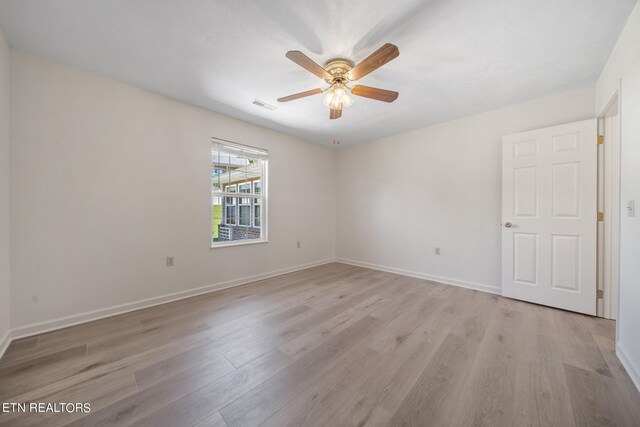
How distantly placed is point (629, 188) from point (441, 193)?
2.01 metres

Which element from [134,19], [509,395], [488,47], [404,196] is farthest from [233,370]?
[404,196]

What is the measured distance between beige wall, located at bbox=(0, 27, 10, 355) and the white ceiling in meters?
0.24

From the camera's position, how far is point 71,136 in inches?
88.0

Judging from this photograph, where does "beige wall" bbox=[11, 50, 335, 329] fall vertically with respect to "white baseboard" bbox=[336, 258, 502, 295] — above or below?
above

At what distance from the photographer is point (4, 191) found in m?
1.88

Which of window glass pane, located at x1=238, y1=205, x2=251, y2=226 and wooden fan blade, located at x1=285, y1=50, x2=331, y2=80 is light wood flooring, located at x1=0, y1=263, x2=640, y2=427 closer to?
window glass pane, located at x1=238, y1=205, x2=251, y2=226

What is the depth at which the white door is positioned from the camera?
2441 millimetres

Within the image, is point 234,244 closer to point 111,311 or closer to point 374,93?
point 111,311

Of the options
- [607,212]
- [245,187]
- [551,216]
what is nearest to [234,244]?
[245,187]

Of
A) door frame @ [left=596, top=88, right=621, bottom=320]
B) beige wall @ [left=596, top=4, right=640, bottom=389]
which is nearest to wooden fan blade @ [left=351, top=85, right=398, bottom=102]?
beige wall @ [left=596, top=4, right=640, bottom=389]

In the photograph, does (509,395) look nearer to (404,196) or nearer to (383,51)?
(383,51)

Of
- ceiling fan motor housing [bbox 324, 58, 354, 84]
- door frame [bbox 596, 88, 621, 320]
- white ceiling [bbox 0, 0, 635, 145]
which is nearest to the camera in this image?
white ceiling [bbox 0, 0, 635, 145]

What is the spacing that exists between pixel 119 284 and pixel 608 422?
12.7 ft

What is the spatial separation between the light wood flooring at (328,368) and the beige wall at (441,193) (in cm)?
98
